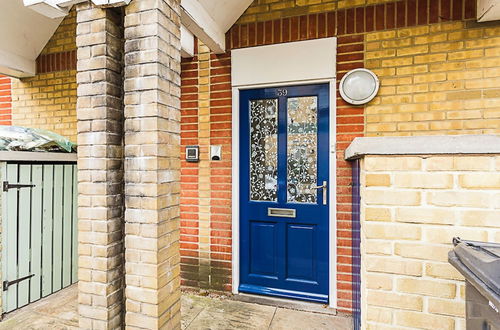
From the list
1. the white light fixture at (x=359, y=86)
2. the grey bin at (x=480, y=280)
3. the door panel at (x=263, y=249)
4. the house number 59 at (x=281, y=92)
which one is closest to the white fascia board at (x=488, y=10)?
the white light fixture at (x=359, y=86)

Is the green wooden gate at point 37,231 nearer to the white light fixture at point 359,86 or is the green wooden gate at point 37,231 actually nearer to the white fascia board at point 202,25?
A: the white fascia board at point 202,25

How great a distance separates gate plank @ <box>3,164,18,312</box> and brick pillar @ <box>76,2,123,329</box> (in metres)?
1.38

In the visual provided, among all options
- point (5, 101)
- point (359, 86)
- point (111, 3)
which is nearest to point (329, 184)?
point (359, 86)

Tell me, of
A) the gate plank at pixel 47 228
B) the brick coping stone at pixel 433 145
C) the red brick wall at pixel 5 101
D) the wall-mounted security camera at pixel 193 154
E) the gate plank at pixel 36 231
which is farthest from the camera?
the red brick wall at pixel 5 101

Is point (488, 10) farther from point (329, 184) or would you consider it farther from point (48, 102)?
point (48, 102)

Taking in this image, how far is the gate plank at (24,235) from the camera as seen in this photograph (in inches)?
108

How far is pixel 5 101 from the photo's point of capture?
163 inches

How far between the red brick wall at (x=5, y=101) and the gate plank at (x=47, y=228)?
1796 millimetres

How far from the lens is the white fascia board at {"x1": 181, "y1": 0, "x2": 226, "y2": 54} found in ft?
7.79

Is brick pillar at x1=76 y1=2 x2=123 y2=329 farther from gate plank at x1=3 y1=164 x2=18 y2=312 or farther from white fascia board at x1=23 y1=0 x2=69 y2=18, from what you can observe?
gate plank at x1=3 y1=164 x2=18 y2=312

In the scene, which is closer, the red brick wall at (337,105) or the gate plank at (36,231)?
the red brick wall at (337,105)

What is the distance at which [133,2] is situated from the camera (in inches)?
68.9

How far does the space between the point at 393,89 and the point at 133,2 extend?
2174mm

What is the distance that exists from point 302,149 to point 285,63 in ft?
2.77
